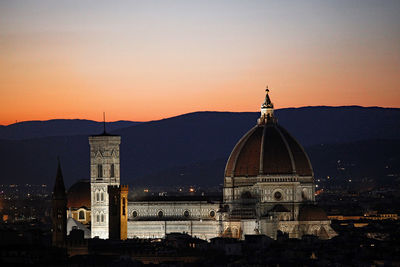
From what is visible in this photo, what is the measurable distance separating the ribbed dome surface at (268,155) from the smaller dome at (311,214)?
363cm

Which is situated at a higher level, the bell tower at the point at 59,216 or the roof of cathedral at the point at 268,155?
the roof of cathedral at the point at 268,155

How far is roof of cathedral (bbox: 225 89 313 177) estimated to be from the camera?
417 ft

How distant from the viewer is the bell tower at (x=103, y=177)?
5089 inches

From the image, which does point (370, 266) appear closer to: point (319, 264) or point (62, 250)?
point (319, 264)

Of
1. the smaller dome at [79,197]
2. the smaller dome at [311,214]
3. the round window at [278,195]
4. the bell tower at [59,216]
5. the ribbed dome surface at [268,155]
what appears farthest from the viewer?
the smaller dome at [79,197]

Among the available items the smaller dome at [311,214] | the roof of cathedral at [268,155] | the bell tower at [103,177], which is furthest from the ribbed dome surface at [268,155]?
the bell tower at [103,177]

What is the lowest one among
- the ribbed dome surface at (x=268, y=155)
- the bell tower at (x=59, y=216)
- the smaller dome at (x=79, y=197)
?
the bell tower at (x=59, y=216)

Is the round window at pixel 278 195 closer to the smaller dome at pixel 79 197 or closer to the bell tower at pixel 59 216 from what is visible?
the bell tower at pixel 59 216

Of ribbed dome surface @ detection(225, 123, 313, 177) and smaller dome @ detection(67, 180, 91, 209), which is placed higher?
ribbed dome surface @ detection(225, 123, 313, 177)

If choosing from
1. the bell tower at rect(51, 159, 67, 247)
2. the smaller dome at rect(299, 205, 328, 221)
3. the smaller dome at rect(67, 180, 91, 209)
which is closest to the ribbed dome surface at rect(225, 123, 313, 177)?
the smaller dome at rect(299, 205, 328, 221)

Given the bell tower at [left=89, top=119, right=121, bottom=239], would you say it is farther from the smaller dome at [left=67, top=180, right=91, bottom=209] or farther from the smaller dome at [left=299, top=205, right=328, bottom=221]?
the smaller dome at [left=299, top=205, right=328, bottom=221]

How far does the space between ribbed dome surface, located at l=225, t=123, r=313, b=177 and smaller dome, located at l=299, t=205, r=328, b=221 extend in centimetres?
363

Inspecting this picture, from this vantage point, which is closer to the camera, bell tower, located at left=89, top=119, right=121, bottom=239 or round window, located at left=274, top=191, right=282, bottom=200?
round window, located at left=274, top=191, right=282, bottom=200

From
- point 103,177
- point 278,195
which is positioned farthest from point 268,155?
point 103,177
